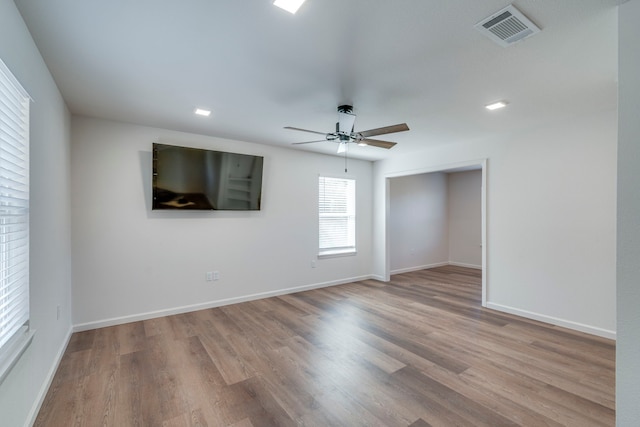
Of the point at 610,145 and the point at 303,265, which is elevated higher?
the point at 610,145

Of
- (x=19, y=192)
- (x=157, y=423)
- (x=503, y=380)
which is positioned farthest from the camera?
(x=503, y=380)

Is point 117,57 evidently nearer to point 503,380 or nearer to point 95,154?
point 95,154

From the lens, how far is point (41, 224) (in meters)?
2.27

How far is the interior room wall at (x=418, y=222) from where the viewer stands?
698cm

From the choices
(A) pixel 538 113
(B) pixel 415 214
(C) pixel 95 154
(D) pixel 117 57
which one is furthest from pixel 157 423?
(B) pixel 415 214

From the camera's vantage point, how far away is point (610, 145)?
3.29m

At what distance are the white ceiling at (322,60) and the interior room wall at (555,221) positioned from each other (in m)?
0.41

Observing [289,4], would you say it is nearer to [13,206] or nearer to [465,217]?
[13,206]

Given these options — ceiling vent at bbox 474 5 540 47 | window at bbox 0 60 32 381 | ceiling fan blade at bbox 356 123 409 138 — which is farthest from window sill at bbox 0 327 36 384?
ceiling vent at bbox 474 5 540 47

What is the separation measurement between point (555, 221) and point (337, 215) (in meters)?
3.44

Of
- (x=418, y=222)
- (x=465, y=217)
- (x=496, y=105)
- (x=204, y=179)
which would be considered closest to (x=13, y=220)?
(x=204, y=179)

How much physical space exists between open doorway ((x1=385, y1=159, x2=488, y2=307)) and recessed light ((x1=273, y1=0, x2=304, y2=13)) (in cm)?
541

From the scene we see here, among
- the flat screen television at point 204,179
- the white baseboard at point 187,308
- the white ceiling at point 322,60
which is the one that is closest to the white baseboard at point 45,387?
the white baseboard at point 187,308

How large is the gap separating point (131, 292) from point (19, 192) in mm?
2353
